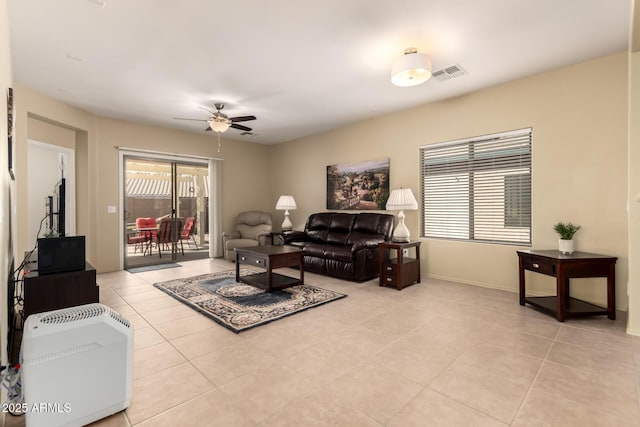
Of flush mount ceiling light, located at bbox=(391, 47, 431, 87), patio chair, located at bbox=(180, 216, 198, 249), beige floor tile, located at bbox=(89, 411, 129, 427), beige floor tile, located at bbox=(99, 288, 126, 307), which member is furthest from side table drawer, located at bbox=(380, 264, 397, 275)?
patio chair, located at bbox=(180, 216, 198, 249)

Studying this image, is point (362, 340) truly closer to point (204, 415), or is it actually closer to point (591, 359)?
point (204, 415)

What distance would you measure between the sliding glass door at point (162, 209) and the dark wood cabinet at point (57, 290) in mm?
3386

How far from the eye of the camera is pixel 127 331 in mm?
1684

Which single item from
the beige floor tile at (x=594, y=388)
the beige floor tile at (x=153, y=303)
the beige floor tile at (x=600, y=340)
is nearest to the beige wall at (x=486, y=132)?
the beige floor tile at (x=600, y=340)

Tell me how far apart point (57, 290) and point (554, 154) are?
531 centimetres

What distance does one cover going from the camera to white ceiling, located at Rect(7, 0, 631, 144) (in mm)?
2410

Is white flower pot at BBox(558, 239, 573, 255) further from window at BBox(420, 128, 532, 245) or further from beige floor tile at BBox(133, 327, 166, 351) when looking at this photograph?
beige floor tile at BBox(133, 327, 166, 351)

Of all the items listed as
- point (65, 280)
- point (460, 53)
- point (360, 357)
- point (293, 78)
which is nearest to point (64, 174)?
point (65, 280)

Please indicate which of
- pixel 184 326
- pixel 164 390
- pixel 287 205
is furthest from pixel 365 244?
pixel 164 390

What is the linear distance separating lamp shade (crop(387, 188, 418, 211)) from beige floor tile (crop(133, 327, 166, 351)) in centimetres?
341

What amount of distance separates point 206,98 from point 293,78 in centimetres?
149

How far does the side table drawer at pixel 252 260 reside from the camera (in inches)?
155

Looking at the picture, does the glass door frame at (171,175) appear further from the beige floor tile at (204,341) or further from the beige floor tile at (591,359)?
the beige floor tile at (591,359)

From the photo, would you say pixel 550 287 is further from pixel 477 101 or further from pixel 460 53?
pixel 460 53
